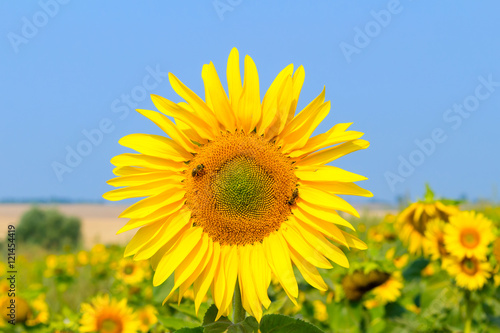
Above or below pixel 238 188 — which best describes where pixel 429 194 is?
below

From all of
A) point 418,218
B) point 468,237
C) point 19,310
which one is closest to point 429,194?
point 418,218

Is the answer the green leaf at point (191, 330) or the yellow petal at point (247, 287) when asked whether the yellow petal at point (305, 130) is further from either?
the green leaf at point (191, 330)

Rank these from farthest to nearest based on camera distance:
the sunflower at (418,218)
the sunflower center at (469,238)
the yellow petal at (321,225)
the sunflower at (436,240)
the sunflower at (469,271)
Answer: the sunflower at (418,218), the sunflower at (436,240), the sunflower center at (469,238), the sunflower at (469,271), the yellow petal at (321,225)

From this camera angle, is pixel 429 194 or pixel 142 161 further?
pixel 429 194

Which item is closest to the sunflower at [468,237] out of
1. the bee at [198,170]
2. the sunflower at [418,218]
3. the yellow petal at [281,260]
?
the sunflower at [418,218]

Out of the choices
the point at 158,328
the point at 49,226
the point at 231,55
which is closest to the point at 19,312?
the point at 158,328

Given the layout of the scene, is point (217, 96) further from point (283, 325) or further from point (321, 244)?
point (283, 325)
